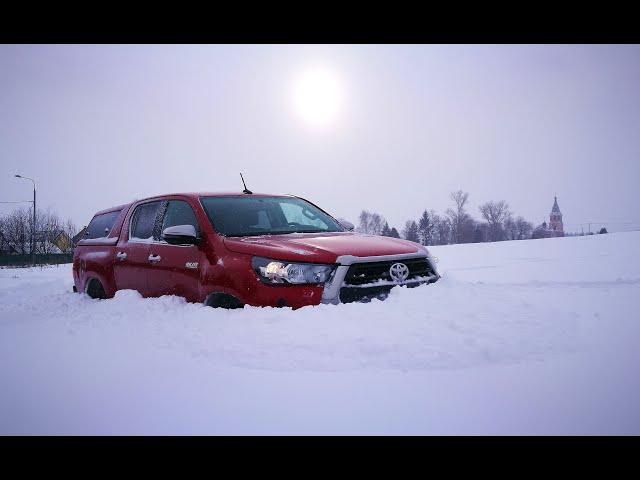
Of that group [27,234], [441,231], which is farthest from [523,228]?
[27,234]

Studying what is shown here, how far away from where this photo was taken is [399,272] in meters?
4.04

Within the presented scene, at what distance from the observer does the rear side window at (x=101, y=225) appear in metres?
6.53

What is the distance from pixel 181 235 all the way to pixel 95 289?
2.90m

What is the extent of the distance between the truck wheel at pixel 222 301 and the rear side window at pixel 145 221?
1.49m

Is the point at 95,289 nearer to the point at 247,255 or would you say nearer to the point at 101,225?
the point at 101,225

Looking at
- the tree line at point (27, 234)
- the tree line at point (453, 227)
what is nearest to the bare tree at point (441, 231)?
the tree line at point (453, 227)

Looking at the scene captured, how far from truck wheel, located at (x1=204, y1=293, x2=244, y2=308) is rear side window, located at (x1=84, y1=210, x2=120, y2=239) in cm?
304

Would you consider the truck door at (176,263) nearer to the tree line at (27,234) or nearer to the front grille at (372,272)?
the front grille at (372,272)

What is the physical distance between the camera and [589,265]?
11.3m

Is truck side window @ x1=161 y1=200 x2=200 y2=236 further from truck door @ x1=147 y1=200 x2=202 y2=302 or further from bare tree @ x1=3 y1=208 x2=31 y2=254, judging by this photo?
bare tree @ x1=3 y1=208 x2=31 y2=254

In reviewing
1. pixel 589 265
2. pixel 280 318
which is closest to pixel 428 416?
pixel 280 318

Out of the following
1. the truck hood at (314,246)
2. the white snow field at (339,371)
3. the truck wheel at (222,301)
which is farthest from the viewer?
the truck wheel at (222,301)

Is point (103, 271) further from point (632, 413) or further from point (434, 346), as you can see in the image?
point (632, 413)

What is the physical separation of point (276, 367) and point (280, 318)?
0.48 m
